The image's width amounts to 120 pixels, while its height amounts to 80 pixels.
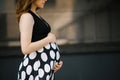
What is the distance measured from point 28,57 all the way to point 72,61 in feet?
14.1

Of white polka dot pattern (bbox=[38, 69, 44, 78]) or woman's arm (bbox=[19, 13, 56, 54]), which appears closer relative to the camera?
woman's arm (bbox=[19, 13, 56, 54])

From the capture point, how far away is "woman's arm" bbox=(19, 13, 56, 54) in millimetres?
3326

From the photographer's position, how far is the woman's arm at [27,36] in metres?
3.33

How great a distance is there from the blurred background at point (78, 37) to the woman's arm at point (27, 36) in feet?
13.5

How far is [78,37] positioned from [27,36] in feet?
14.7

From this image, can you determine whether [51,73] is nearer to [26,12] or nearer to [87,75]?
[26,12]

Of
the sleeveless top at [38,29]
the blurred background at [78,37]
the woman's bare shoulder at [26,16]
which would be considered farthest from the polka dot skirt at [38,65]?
the blurred background at [78,37]

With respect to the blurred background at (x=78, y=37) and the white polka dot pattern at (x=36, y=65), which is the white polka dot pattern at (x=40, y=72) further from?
the blurred background at (x=78, y=37)

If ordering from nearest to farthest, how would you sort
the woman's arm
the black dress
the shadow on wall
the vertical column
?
the woman's arm, the black dress, the vertical column, the shadow on wall

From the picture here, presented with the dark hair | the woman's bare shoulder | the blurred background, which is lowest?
the blurred background

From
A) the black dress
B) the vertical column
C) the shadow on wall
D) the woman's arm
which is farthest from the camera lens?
the shadow on wall

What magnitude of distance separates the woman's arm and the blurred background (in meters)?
4.13

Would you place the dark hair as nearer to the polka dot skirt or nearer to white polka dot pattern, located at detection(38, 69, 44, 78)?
the polka dot skirt

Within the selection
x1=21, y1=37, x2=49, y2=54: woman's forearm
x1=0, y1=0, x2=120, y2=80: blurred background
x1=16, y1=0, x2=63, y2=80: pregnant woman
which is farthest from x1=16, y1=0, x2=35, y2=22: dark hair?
x1=0, y1=0, x2=120, y2=80: blurred background
